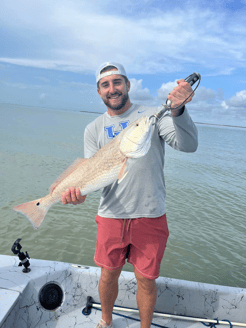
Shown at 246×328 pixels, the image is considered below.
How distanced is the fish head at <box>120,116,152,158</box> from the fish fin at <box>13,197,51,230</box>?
123 centimetres

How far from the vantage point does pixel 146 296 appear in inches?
123

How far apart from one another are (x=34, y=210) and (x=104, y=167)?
1.03m

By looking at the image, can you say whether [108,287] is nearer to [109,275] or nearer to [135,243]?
[109,275]

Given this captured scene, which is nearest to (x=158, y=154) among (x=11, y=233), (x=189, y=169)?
(x=11, y=233)

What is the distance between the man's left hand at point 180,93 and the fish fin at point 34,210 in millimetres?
1860

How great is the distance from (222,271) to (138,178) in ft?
16.7

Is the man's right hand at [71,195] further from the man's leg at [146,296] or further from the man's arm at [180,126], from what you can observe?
the man's leg at [146,296]

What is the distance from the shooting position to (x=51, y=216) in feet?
27.0

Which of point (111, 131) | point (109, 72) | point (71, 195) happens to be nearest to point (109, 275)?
point (71, 195)

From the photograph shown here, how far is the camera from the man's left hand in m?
2.25

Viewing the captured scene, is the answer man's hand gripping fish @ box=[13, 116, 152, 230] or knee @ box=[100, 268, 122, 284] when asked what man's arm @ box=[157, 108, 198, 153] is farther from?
knee @ box=[100, 268, 122, 284]

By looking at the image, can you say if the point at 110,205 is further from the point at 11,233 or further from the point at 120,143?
the point at 11,233

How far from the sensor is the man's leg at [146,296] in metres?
3.08

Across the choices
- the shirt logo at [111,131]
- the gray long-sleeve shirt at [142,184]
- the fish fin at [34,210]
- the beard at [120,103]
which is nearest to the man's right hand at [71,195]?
the fish fin at [34,210]
